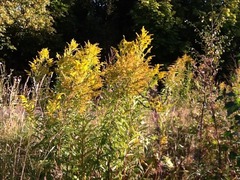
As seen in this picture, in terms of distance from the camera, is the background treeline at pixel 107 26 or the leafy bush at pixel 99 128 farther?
the background treeline at pixel 107 26

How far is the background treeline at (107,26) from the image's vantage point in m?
13.4

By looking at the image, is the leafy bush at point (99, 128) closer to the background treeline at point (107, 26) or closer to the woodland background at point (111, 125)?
the woodland background at point (111, 125)

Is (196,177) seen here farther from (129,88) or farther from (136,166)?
(129,88)

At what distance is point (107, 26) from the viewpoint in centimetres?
1625

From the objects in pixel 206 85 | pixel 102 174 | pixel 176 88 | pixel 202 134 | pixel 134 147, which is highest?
pixel 176 88

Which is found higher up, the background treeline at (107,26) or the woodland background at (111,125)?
the background treeline at (107,26)

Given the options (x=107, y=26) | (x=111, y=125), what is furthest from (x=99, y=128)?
(x=107, y=26)

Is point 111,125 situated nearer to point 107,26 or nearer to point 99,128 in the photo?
point 99,128

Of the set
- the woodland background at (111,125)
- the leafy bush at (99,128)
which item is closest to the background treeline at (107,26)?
the woodland background at (111,125)

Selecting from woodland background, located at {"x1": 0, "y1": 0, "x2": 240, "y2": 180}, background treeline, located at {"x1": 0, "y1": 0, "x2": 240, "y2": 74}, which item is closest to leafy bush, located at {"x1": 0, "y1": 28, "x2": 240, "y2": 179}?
woodland background, located at {"x1": 0, "y1": 0, "x2": 240, "y2": 180}

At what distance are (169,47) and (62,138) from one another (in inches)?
460

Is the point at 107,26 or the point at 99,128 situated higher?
the point at 107,26

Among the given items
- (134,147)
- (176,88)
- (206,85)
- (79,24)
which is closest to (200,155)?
(206,85)

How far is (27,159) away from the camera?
10.2ft
